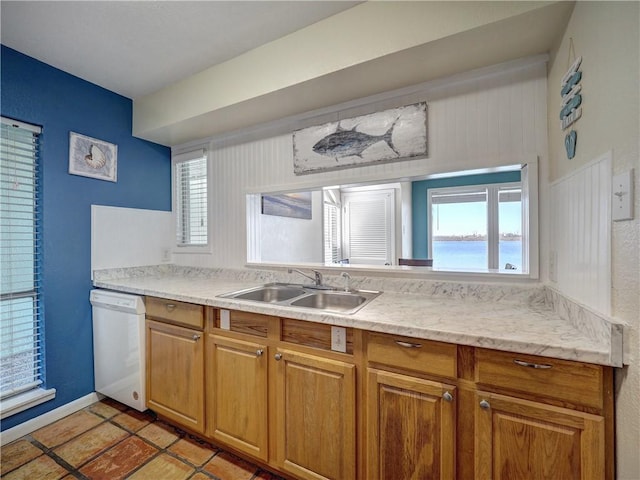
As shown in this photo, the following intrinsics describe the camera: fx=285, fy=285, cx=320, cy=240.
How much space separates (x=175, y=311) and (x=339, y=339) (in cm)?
113

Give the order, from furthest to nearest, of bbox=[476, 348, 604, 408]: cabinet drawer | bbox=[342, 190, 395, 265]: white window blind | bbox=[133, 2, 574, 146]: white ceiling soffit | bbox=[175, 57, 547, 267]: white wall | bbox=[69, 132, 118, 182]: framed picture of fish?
bbox=[342, 190, 395, 265]: white window blind < bbox=[69, 132, 118, 182]: framed picture of fish < bbox=[175, 57, 547, 267]: white wall < bbox=[133, 2, 574, 146]: white ceiling soffit < bbox=[476, 348, 604, 408]: cabinet drawer

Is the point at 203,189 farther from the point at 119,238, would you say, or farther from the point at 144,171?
the point at 119,238

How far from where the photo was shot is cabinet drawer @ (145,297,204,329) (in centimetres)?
171

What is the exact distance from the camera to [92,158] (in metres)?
2.22

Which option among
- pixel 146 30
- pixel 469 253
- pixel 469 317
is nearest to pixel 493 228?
pixel 469 253

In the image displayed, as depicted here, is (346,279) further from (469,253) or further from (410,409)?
(469,253)

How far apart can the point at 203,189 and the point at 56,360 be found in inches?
66.0

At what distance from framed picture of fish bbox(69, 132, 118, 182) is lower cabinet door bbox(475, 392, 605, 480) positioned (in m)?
2.84

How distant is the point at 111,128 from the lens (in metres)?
2.35

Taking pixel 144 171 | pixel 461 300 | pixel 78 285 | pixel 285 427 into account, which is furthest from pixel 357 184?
pixel 78 285

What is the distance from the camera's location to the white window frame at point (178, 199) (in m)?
2.62

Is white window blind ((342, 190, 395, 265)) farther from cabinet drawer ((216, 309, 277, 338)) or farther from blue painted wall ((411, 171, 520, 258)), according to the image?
cabinet drawer ((216, 309, 277, 338))

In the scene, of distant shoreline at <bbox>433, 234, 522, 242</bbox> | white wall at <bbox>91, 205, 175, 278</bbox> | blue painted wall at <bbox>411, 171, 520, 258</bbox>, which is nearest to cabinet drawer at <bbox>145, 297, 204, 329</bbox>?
white wall at <bbox>91, 205, 175, 278</bbox>

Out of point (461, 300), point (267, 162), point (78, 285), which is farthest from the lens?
point (267, 162)
